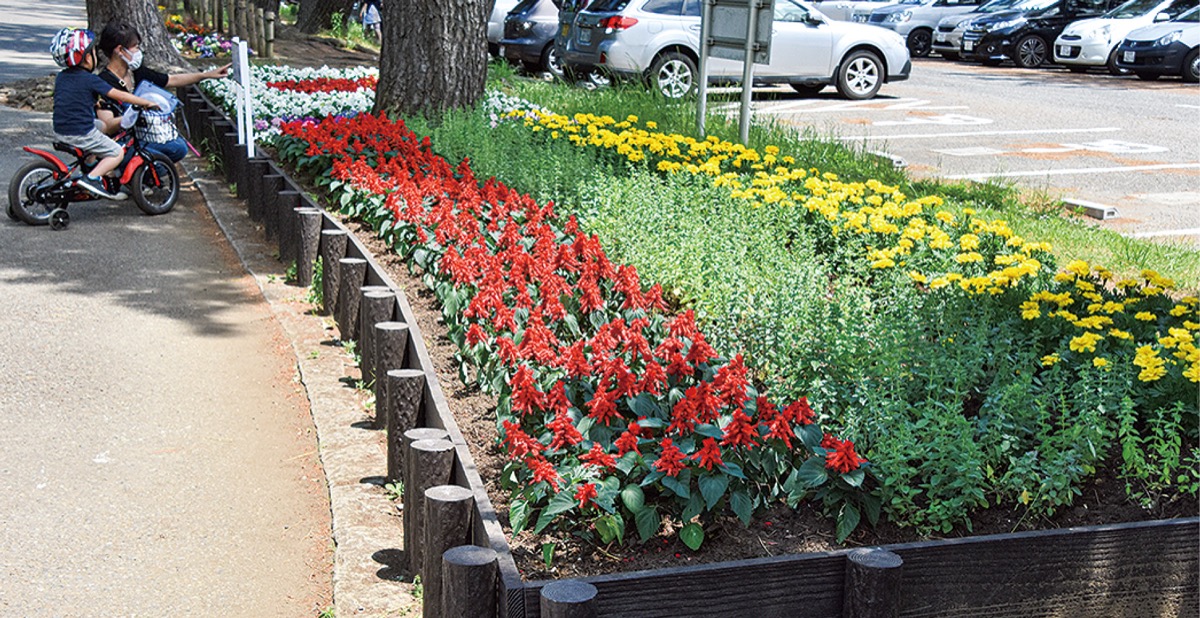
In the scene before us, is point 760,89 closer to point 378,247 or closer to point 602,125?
point 602,125

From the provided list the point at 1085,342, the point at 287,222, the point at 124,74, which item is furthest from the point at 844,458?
the point at 124,74

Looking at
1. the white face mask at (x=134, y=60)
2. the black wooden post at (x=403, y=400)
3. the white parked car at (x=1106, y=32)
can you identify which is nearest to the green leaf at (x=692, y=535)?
the black wooden post at (x=403, y=400)

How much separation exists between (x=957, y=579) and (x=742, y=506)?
65 cm

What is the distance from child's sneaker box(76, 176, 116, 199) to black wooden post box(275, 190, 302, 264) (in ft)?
5.40

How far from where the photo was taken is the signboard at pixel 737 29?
1026 cm

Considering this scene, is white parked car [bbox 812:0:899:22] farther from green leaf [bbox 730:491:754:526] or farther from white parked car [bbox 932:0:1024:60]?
green leaf [bbox 730:491:754:526]

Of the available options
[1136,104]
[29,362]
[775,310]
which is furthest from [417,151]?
[1136,104]

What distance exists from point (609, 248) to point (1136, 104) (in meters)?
13.0

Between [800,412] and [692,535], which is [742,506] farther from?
[800,412]

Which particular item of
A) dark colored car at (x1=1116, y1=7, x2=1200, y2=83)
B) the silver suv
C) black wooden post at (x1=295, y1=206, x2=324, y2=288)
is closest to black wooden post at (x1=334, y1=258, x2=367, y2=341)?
black wooden post at (x1=295, y1=206, x2=324, y2=288)

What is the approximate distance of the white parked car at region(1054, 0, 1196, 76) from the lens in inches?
862

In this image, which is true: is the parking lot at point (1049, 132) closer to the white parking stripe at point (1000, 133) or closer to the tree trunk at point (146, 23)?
the white parking stripe at point (1000, 133)

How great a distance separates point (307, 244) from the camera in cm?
714

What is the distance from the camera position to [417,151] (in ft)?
29.0
